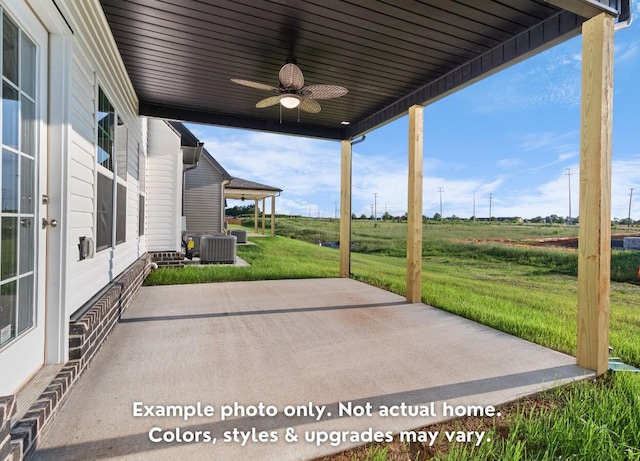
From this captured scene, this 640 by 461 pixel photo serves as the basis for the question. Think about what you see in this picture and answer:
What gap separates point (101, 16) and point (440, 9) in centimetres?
306

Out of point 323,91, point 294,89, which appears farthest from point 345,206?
point 294,89

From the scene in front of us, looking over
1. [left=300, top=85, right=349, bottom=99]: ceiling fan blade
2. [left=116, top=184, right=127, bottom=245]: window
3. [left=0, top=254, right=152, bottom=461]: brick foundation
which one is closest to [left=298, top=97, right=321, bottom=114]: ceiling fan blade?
[left=300, top=85, right=349, bottom=99]: ceiling fan blade

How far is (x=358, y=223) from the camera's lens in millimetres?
16656

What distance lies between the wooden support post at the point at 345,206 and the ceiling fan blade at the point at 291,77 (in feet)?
10.1

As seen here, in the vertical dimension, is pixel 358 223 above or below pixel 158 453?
above

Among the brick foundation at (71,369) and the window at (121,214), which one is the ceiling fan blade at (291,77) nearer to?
the window at (121,214)

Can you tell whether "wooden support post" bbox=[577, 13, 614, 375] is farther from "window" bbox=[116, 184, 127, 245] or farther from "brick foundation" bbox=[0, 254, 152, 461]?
"window" bbox=[116, 184, 127, 245]

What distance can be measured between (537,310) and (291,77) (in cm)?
479

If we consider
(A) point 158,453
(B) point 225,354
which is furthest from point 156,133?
(A) point 158,453

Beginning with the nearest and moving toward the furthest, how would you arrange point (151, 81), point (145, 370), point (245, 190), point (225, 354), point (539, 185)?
point (145, 370)
point (225, 354)
point (151, 81)
point (539, 185)
point (245, 190)

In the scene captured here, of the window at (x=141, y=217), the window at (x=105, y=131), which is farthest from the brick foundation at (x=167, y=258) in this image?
the window at (x=105, y=131)

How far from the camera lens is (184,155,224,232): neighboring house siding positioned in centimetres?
1377

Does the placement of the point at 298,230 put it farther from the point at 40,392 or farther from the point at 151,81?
the point at 40,392

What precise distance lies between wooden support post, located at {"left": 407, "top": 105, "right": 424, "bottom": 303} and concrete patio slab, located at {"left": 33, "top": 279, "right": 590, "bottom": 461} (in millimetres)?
610
